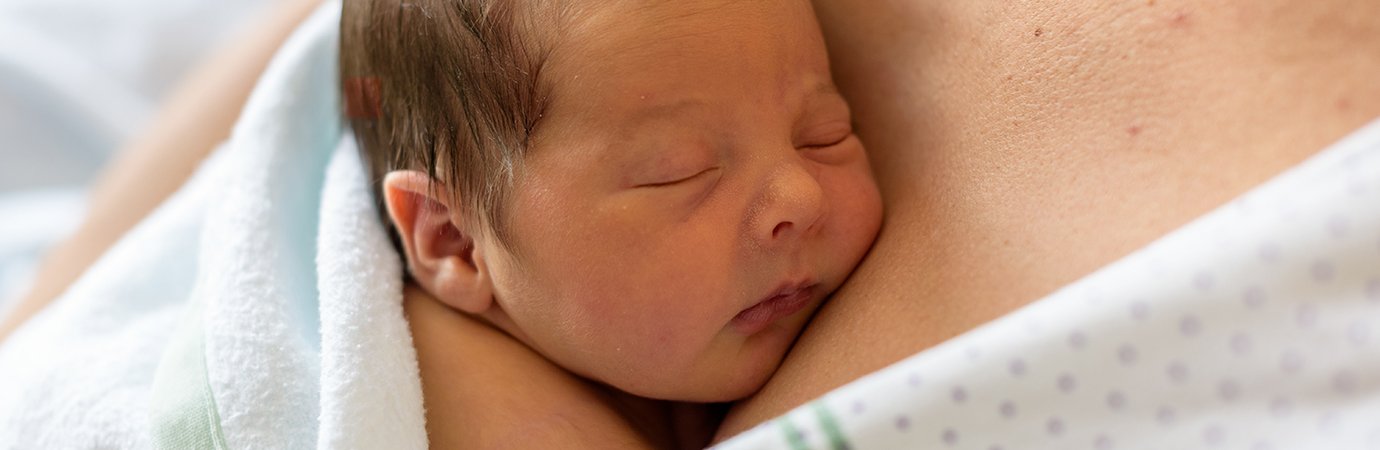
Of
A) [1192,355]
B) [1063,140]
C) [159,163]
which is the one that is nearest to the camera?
[1192,355]

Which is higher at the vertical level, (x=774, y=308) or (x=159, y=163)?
(x=774, y=308)

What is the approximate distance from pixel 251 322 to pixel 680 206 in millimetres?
363

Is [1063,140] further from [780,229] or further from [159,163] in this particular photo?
[159,163]

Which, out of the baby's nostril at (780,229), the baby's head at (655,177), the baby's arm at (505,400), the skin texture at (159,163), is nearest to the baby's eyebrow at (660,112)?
the baby's head at (655,177)

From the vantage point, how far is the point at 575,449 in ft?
2.95

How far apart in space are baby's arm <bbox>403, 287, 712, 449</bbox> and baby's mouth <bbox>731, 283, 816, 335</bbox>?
129mm

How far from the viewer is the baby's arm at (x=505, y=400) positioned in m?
0.91

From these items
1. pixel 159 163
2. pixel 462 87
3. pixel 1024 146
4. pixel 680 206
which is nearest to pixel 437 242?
pixel 462 87

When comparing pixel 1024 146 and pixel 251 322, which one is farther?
pixel 251 322

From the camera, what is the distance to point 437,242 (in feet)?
3.39

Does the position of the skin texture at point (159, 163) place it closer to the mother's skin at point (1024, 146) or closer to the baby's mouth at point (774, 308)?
the mother's skin at point (1024, 146)

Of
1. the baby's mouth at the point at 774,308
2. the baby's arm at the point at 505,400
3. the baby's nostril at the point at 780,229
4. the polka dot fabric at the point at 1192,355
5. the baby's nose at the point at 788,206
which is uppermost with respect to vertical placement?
the polka dot fabric at the point at 1192,355

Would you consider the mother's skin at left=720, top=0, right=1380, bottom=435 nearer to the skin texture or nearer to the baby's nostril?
the baby's nostril

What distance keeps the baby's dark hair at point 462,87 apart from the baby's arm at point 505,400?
105mm
